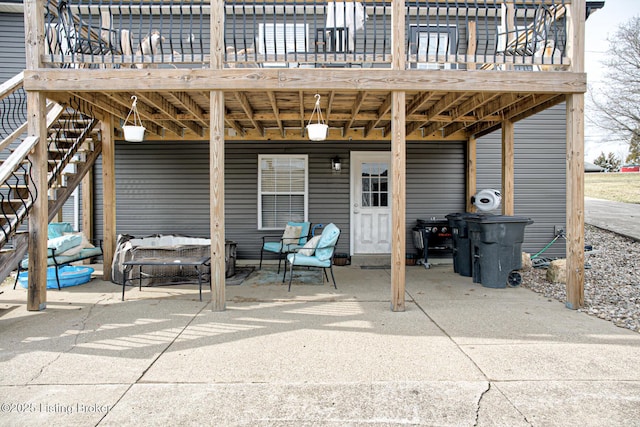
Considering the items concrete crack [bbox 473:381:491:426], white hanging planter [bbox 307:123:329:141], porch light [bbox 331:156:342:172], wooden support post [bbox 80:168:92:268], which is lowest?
concrete crack [bbox 473:381:491:426]

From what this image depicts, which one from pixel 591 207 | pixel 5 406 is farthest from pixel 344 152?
pixel 591 207

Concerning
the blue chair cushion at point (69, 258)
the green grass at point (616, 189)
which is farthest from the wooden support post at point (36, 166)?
the green grass at point (616, 189)

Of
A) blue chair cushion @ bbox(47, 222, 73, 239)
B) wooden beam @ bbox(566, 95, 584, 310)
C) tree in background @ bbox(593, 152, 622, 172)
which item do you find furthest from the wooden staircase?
tree in background @ bbox(593, 152, 622, 172)

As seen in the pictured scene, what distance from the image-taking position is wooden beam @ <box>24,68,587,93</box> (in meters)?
4.25

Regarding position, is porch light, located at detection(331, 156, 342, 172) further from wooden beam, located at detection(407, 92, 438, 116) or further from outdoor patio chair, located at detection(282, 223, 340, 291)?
outdoor patio chair, located at detection(282, 223, 340, 291)

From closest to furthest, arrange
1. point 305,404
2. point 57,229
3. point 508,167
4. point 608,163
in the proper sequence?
point 305,404, point 508,167, point 57,229, point 608,163

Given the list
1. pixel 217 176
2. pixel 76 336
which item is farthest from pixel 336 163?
pixel 76 336

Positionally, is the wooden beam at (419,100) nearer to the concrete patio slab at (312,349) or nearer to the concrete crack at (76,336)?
the concrete patio slab at (312,349)

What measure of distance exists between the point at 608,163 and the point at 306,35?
35.4 meters

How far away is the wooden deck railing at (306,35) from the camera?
4.34 metres

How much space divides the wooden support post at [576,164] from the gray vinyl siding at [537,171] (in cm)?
336

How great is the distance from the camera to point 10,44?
24.5 feet

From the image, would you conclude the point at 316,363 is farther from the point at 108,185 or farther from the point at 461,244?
the point at 108,185

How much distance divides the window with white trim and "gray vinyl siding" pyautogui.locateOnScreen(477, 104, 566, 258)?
355 cm
